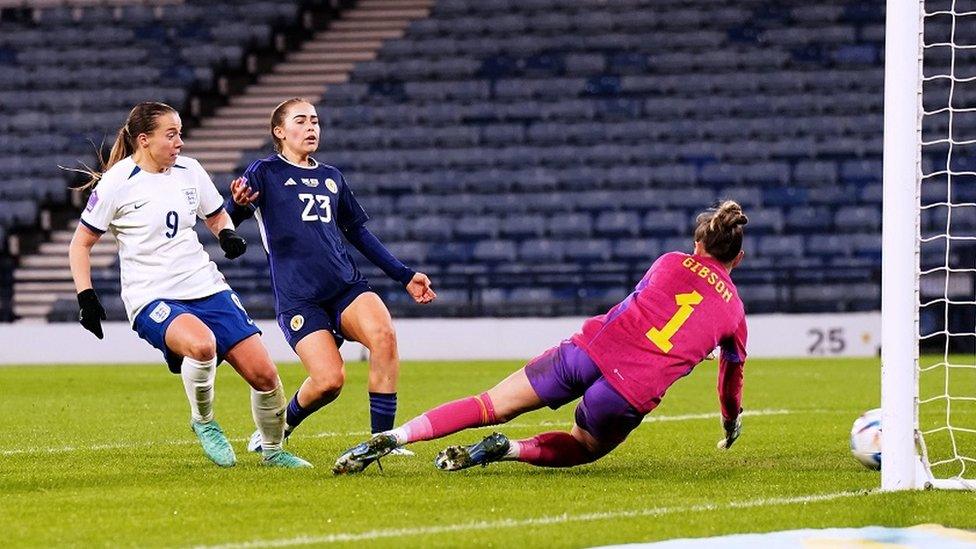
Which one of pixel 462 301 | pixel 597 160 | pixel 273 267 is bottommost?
pixel 462 301

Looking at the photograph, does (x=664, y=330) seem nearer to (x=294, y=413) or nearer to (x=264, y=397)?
(x=264, y=397)

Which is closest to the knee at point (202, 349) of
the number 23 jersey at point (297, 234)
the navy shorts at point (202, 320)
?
the navy shorts at point (202, 320)

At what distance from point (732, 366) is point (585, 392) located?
637 millimetres

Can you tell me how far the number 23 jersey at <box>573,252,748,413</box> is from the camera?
21.0ft

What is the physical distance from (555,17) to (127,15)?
737 cm

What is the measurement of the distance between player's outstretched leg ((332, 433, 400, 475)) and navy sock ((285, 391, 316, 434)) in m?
1.10

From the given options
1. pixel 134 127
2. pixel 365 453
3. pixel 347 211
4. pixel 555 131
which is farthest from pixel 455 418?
pixel 555 131

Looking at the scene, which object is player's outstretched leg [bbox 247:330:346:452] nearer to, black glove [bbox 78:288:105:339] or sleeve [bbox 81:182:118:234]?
black glove [bbox 78:288:105:339]

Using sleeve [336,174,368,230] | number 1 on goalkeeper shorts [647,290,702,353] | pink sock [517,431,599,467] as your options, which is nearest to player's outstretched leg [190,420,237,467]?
sleeve [336,174,368,230]

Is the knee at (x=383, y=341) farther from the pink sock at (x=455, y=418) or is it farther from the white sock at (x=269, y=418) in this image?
the pink sock at (x=455, y=418)

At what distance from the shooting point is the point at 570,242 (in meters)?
21.1

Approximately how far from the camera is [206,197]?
7359mm

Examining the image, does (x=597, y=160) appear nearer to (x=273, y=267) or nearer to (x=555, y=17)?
(x=555, y=17)

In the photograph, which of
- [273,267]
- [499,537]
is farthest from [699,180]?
[499,537]
